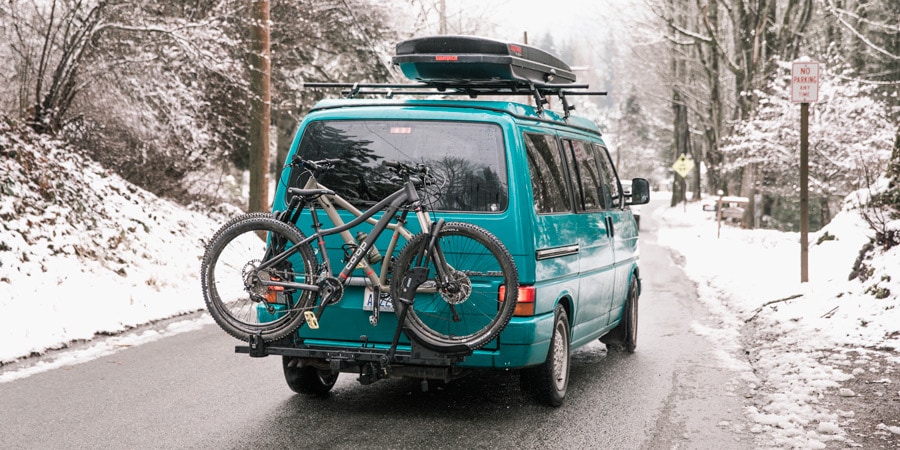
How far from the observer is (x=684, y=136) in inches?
2137

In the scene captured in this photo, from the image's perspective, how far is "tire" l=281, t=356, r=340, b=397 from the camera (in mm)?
6492

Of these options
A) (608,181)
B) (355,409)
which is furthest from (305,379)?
(608,181)

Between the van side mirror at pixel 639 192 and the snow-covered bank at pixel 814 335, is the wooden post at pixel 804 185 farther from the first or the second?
the van side mirror at pixel 639 192

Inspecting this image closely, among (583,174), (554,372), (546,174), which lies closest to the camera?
(554,372)

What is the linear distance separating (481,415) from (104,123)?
13.1 metres

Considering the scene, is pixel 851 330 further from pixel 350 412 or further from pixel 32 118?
pixel 32 118

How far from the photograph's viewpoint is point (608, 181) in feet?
27.3

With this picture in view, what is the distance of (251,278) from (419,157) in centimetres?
132

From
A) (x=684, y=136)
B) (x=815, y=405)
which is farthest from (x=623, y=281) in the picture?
(x=684, y=136)

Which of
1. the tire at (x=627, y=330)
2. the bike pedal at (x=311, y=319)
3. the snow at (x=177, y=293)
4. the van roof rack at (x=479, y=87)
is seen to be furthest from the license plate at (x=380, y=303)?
the tire at (x=627, y=330)

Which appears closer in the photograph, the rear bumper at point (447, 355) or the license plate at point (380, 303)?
the rear bumper at point (447, 355)

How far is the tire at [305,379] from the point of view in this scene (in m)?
6.49

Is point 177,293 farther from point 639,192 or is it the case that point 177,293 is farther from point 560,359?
point 560,359

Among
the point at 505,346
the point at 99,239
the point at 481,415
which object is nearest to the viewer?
the point at 505,346
